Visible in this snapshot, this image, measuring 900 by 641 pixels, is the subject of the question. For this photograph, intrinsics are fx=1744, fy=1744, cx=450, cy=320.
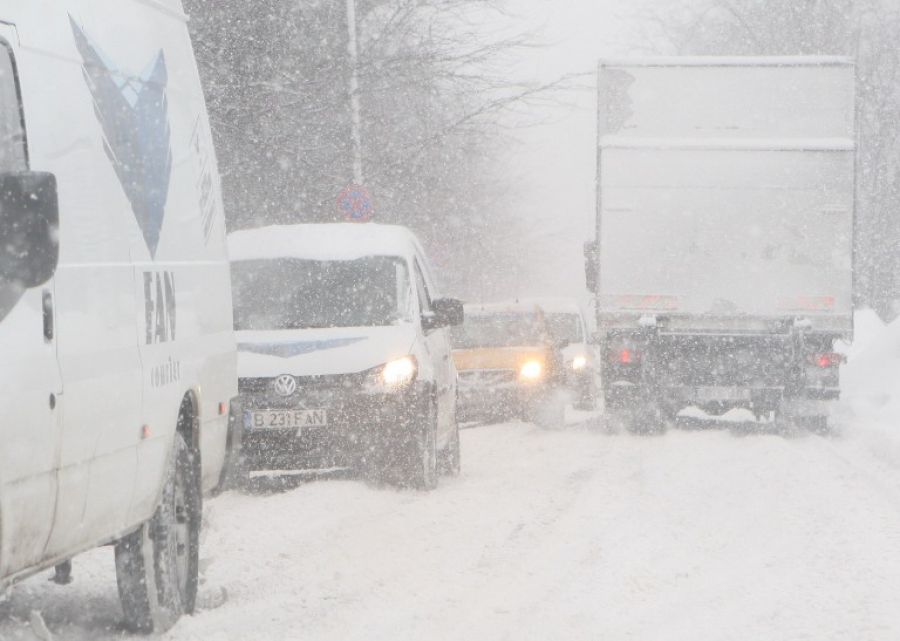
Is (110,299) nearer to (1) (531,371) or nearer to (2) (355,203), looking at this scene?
(1) (531,371)

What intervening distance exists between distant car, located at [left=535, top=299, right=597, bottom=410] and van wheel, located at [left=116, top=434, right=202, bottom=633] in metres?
15.6

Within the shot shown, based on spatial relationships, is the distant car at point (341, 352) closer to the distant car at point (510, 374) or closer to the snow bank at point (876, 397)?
the snow bank at point (876, 397)

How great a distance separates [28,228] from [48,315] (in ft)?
1.94

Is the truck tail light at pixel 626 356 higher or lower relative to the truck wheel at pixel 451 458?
higher

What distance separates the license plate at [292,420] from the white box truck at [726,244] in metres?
7.25

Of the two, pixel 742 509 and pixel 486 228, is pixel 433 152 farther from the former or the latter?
pixel 486 228

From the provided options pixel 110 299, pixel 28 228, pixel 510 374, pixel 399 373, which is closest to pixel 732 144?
pixel 510 374

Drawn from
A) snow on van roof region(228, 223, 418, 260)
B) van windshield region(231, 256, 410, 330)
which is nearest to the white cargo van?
van windshield region(231, 256, 410, 330)

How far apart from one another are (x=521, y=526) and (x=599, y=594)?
2.53 m

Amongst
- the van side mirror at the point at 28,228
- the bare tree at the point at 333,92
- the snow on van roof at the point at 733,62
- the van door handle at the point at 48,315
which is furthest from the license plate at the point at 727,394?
the van side mirror at the point at 28,228

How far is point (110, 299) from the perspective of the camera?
19.3 ft

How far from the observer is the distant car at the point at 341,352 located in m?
11.9

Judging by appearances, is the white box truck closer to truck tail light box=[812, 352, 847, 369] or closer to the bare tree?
truck tail light box=[812, 352, 847, 369]

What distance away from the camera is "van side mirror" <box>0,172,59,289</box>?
4.57m
